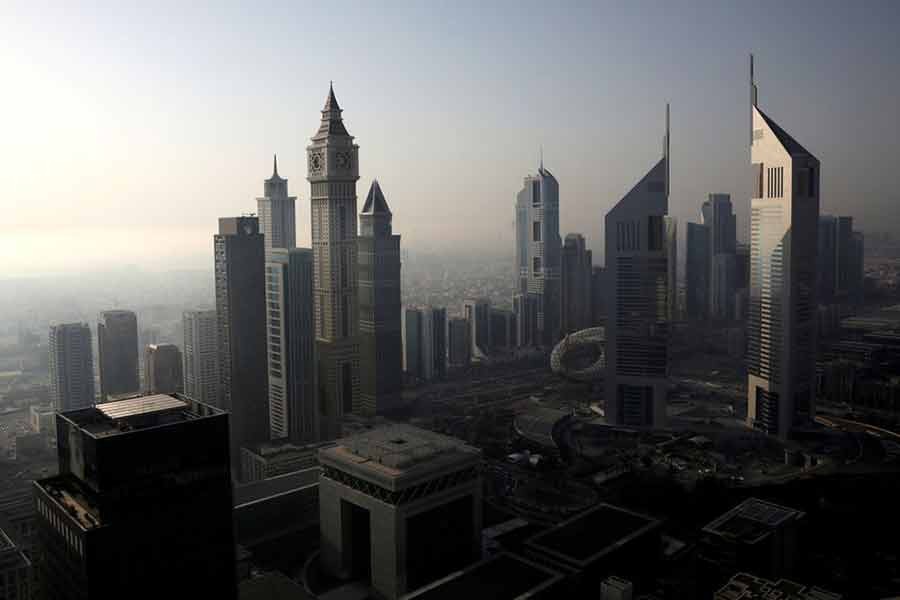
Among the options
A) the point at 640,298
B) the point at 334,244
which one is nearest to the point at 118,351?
the point at 334,244

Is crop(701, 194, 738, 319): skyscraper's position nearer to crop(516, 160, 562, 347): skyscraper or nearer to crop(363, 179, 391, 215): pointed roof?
crop(516, 160, 562, 347): skyscraper

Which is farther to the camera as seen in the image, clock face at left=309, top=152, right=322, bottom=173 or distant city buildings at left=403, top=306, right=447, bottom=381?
distant city buildings at left=403, top=306, right=447, bottom=381

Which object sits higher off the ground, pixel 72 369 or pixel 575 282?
pixel 575 282

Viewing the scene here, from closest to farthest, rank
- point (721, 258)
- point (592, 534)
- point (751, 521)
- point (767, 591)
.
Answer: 1. point (767, 591)
2. point (751, 521)
3. point (592, 534)
4. point (721, 258)

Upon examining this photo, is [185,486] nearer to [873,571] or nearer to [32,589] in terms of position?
[32,589]

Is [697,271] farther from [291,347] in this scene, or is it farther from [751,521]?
[751,521]

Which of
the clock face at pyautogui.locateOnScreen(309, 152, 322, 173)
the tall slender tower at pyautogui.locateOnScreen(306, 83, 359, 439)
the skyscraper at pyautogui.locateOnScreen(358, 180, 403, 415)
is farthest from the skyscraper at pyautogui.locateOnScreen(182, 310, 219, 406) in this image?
the clock face at pyautogui.locateOnScreen(309, 152, 322, 173)

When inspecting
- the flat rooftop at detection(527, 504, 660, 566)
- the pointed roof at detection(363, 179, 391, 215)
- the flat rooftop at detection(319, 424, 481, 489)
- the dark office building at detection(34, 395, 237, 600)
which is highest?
the pointed roof at detection(363, 179, 391, 215)
